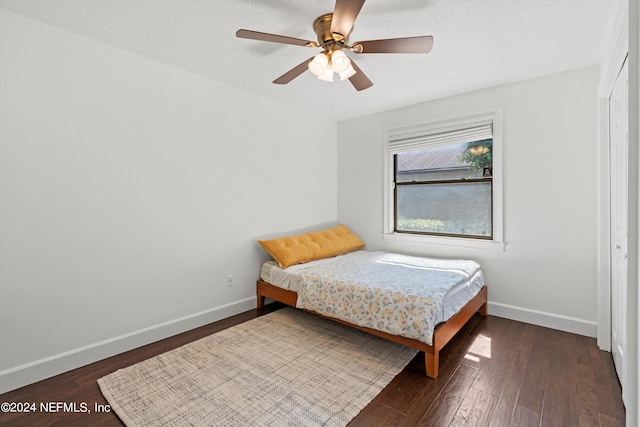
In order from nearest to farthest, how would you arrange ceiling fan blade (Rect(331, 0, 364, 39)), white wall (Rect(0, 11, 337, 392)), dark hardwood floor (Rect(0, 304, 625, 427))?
ceiling fan blade (Rect(331, 0, 364, 39)), dark hardwood floor (Rect(0, 304, 625, 427)), white wall (Rect(0, 11, 337, 392))

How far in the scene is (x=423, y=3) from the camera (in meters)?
1.80

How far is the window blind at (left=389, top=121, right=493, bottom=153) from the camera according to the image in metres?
3.13

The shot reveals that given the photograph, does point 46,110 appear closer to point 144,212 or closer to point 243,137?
point 144,212

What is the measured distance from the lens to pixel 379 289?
231 cm

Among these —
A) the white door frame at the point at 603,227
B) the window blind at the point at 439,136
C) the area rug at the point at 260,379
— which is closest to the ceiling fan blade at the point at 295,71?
the window blind at the point at 439,136

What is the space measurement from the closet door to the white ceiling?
1.59 feet

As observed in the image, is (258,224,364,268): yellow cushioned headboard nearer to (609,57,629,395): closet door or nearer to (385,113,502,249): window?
(385,113,502,249): window

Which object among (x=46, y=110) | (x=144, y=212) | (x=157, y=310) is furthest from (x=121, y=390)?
(x=46, y=110)

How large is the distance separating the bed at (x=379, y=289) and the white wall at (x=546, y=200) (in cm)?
34

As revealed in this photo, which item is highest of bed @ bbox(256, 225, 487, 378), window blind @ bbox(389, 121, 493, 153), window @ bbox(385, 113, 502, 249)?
window blind @ bbox(389, 121, 493, 153)

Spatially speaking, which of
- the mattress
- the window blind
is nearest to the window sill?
the mattress

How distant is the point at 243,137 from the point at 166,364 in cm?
222

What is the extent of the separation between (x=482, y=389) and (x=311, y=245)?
206 cm

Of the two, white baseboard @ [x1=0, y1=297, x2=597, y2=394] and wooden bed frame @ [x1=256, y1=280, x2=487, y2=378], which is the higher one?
wooden bed frame @ [x1=256, y1=280, x2=487, y2=378]
